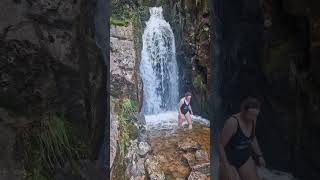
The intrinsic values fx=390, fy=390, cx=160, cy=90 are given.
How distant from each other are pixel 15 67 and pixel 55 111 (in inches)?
20.0

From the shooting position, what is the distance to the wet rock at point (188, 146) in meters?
8.94

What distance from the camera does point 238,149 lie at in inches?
161

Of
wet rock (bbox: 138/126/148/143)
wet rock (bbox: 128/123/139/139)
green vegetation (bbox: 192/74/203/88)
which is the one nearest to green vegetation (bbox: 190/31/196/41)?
green vegetation (bbox: 192/74/203/88)

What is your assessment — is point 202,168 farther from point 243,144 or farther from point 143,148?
point 243,144

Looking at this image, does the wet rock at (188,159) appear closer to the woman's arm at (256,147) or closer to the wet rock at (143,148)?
the wet rock at (143,148)

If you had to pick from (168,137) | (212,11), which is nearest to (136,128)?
(168,137)

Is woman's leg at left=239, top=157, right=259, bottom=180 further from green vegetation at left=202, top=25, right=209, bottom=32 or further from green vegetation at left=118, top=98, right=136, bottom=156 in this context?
green vegetation at left=202, top=25, right=209, bottom=32

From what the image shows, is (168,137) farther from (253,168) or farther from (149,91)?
(253,168)

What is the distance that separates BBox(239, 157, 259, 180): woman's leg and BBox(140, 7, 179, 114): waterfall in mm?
10386

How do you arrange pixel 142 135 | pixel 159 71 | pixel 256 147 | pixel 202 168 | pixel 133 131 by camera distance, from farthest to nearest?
pixel 159 71, pixel 142 135, pixel 133 131, pixel 202 168, pixel 256 147

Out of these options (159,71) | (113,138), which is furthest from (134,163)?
(159,71)

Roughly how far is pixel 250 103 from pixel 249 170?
699 mm

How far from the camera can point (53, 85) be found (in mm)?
3479

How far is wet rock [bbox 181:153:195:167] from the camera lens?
27.8 feet
